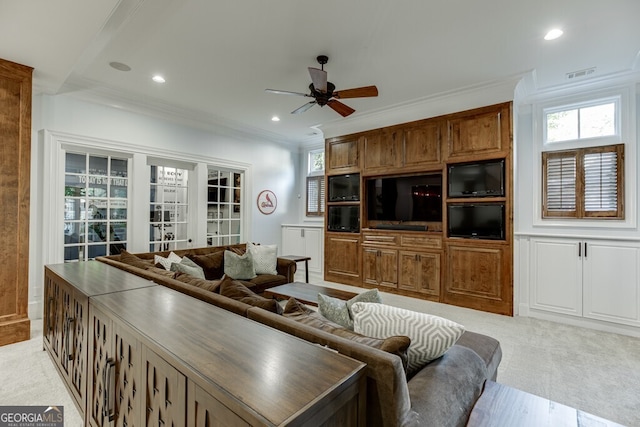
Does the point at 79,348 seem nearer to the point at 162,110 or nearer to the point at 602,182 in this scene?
the point at 162,110

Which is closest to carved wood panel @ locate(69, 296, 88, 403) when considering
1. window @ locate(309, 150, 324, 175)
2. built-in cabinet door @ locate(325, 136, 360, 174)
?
built-in cabinet door @ locate(325, 136, 360, 174)

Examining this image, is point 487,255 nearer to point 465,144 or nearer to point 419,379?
point 465,144

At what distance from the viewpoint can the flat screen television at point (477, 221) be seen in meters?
3.95

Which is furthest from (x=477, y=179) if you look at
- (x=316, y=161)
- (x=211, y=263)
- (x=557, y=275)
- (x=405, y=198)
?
(x=211, y=263)

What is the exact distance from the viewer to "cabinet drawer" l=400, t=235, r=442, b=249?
443 centimetres

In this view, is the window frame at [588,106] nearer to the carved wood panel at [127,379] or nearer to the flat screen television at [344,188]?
the flat screen television at [344,188]

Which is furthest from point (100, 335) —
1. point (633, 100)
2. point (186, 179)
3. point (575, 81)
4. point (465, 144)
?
point (633, 100)

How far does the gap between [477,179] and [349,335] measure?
Answer: 11.9ft

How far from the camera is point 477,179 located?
410cm

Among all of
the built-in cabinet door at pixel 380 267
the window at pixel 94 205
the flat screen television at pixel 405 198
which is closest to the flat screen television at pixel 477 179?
the flat screen television at pixel 405 198

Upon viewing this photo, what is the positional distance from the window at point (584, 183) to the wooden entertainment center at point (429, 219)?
0.65 m

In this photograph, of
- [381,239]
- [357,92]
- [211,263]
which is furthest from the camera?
[381,239]

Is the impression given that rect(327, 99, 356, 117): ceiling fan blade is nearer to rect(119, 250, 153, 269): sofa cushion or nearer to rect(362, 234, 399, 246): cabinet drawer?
rect(362, 234, 399, 246): cabinet drawer

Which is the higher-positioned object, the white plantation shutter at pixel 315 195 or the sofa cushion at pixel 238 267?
the white plantation shutter at pixel 315 195
